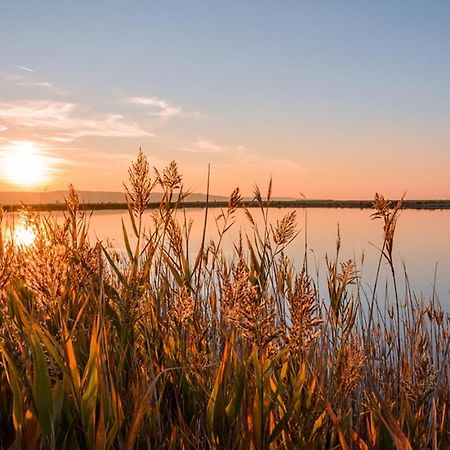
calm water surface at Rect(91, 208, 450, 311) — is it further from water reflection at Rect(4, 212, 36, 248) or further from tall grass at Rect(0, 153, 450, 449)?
tall grass at Rect(0, 153, 450, 449)

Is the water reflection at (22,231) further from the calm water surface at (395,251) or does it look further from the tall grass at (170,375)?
the calm water surface at (395,251)

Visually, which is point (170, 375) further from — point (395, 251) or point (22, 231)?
point (395, 251)

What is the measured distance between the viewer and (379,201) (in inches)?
90.1

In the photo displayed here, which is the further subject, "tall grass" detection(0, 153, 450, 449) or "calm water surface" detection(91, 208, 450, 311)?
"calm water surface" detection(91, 208, 450, 311)

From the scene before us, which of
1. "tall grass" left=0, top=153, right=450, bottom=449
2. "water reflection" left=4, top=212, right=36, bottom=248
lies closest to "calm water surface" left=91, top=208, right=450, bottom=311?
"water reflection" left=4, top=212, right=36, bottom=248

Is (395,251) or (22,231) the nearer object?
(22,231)

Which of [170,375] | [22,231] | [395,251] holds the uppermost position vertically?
[22,231]

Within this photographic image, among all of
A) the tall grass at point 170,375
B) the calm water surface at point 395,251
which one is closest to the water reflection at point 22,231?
the tall grass at point 170,375

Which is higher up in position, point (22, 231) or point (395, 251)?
point (22, 231)

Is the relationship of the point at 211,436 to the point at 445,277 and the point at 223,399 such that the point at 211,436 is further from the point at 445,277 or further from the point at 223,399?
the point at 445,277

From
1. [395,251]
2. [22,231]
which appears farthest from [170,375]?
[395,251]

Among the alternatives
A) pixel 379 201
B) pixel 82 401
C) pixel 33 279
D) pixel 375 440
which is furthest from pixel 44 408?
pixel 379 201

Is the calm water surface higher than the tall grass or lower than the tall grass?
lower

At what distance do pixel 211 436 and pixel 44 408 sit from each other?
0.52 m
